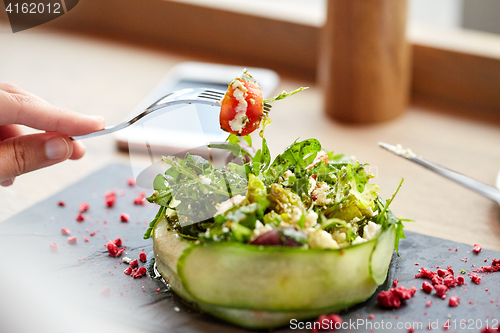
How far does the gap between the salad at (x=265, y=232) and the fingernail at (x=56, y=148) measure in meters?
0.25

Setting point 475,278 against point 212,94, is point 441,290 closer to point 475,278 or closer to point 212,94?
point 475,278

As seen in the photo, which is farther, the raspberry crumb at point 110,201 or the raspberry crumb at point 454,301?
the raspberry crumb at point 110,201

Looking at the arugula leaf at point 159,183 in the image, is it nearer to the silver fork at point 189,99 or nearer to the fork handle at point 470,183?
the silver fork at point 189,99

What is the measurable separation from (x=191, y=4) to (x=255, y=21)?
373 millimetres

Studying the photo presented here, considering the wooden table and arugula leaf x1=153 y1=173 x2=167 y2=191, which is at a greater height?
arugula leaf x1=153 y1=173 x2=167 y2=191

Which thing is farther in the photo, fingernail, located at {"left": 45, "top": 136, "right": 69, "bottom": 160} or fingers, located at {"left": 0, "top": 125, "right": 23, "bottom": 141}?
fingers, located at {"left": 0, "top": 125, "right": 23, "bottom": 141}

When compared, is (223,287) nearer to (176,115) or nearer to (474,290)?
(474,290)

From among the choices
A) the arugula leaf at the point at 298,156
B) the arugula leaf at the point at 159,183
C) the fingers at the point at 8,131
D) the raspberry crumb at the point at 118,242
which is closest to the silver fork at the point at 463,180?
the arugula leaf at the point at 298,156

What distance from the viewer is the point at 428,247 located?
1.06 metres

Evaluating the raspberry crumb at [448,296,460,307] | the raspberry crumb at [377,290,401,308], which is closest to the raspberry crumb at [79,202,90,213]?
the raspberry crumb at [377,290,401,308]

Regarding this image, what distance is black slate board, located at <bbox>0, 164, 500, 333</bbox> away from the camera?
829 mm

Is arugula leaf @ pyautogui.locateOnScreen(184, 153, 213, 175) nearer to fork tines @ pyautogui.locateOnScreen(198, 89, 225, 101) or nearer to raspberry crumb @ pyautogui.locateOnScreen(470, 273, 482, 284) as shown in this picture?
fork tines @ pyautogui.locateOnScreen(198, 89, 225, 101)

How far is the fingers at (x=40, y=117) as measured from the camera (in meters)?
1.00

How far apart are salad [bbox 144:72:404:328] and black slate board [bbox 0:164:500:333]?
4 centimetres
